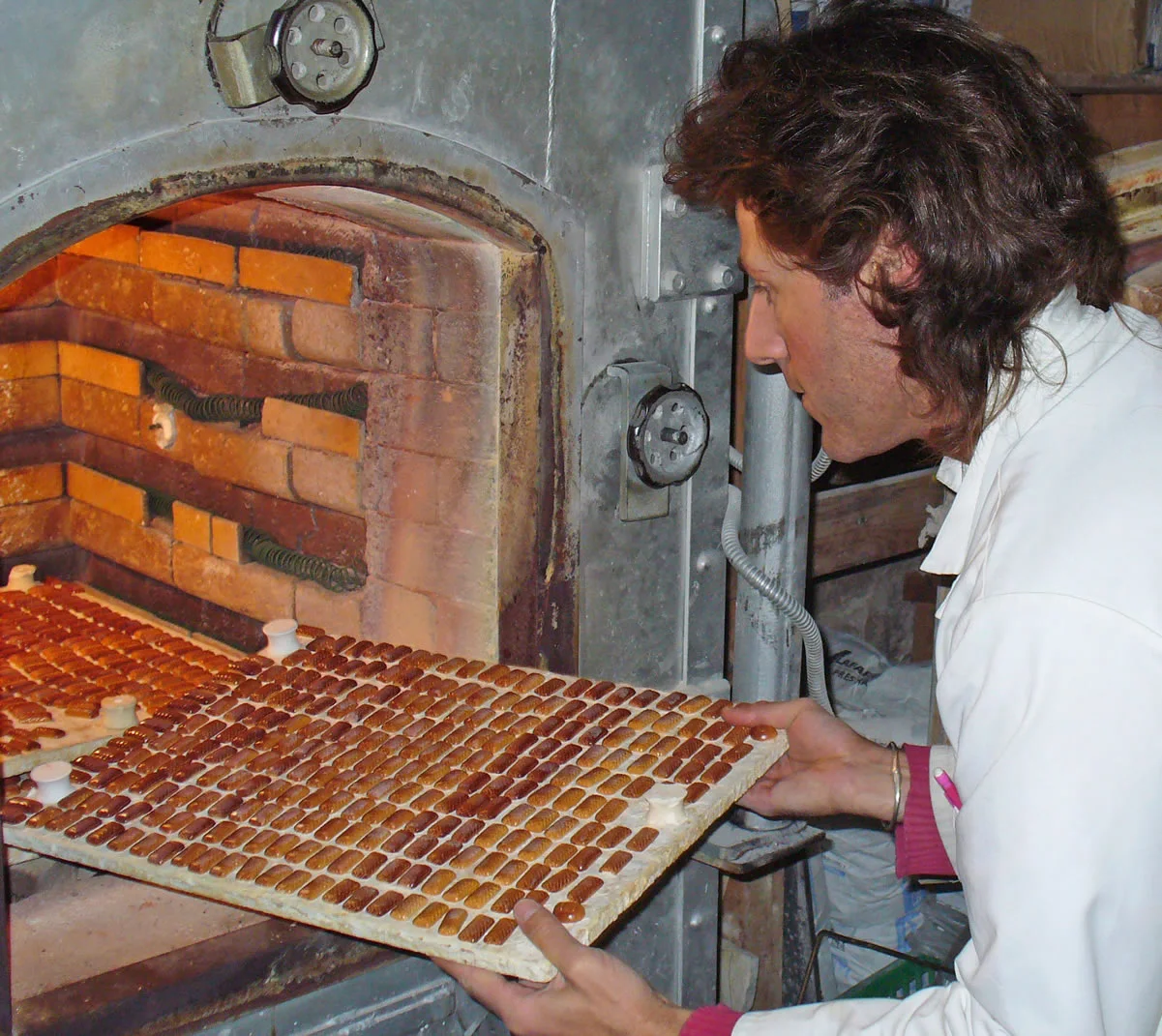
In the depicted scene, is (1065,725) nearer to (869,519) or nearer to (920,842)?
(920,842)

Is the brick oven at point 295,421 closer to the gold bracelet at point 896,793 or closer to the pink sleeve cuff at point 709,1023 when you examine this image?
the gold bracelet at point 896,793

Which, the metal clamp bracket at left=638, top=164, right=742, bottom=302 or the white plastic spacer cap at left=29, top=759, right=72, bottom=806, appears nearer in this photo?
the white plastic spacer cap at left=29, top=759, right=72, bottom=806

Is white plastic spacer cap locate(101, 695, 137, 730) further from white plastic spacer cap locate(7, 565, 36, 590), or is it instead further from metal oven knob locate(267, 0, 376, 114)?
metal oven knob locate(267, 0, 376, 114)

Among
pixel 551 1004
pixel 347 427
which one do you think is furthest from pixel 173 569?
pixel 551 1004

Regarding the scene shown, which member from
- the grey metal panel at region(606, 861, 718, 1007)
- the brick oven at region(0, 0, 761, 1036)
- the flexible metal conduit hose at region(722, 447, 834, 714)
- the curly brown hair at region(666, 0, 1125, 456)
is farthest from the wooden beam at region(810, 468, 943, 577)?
the curly brown hair at region(666, 0, 1125, 456)

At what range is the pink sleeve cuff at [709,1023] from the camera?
1.68 metres

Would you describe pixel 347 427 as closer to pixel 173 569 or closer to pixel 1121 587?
pixel 173 569

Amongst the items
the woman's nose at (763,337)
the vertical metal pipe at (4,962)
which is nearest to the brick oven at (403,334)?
the vertical metal pipe at (4,962)

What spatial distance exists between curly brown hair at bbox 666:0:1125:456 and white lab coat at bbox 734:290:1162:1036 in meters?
0.14

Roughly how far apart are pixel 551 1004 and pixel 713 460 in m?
1.00

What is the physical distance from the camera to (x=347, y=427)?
2740 mm

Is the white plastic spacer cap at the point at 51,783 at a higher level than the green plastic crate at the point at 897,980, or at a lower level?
→ higher

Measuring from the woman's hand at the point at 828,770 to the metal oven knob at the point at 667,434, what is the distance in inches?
15.8

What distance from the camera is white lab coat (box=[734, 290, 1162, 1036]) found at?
1.32 m
